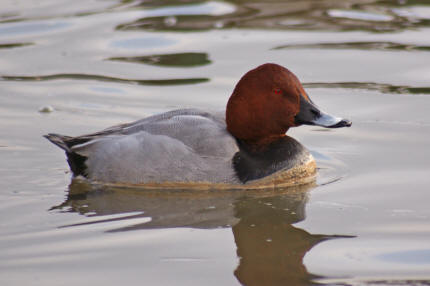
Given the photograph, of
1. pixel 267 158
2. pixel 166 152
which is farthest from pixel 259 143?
pixel 166 152

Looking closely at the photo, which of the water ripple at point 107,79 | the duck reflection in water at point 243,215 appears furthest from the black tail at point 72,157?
the water ripple at point 107,79

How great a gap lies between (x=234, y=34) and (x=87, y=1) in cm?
276

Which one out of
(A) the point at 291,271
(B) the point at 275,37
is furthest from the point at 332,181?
(B) the point at 275,37

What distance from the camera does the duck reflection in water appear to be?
503 centimetres

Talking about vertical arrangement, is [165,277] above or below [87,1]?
below

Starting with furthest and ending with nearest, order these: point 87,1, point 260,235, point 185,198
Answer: point 87,1, point 185,198, point 260,235

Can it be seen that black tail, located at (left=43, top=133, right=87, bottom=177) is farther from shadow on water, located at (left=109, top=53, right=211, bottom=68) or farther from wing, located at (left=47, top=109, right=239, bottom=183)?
shadow on water, located at (left=109, top=53, right=211, bottom=68)

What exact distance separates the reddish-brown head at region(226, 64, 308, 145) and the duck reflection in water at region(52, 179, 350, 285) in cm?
57

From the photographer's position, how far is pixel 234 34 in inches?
430

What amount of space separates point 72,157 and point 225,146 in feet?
4.10

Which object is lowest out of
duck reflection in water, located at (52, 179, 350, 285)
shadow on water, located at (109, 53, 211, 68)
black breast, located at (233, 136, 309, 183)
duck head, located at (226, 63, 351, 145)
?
duck reflection in water, located at (52, 179, 350, 285)

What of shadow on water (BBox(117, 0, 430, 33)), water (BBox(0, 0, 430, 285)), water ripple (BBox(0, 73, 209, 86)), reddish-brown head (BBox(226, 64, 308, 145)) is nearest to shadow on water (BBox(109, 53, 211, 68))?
water (BBox(0, 0, 430, 285))

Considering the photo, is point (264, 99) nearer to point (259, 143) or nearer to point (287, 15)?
point (259, 143)

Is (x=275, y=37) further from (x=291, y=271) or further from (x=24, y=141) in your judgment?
(x=291, y=271)
